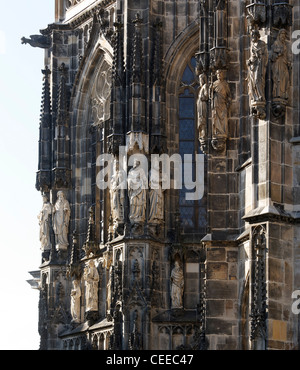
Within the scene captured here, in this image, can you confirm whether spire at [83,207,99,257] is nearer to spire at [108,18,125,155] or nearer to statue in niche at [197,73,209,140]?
spire at [108,18,125,155]

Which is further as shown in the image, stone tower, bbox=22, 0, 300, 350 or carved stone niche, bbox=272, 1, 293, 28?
carved stone niche, bbox=272, 1, 293, 28

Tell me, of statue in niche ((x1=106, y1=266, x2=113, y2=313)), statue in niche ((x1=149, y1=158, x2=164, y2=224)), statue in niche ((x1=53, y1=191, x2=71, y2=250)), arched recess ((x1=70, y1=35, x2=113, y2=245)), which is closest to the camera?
statue in niche ((x1=149, y1=158, x2=164, y2=224))

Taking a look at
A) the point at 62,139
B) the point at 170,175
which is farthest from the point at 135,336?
the point at 62,139

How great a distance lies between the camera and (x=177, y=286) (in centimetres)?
6197

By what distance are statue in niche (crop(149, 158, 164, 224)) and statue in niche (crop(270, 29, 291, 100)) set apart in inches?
678

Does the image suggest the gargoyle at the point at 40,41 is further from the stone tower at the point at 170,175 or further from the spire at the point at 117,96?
the spire at the point at 117,96

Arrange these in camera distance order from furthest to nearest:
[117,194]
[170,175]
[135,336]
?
[170,175]
[117,194]
[135,336]

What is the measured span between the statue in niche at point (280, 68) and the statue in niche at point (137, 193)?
56.2 ft

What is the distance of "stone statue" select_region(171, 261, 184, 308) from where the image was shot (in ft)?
203

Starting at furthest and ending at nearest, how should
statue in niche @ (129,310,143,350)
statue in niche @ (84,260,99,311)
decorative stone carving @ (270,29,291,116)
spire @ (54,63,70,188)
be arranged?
spire @ (54,63,70,188), statue in niche @ (84,260,99,311), statue in niche @ (129,310,143,350), decorative stone carving @ (270,29,291,116)

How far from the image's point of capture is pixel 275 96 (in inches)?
1766

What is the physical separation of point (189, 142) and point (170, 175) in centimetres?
145

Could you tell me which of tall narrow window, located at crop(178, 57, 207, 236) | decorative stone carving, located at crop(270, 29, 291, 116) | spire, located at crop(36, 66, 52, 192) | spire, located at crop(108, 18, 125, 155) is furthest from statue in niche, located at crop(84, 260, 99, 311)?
decorative stone carving, located at crop(270, 29, 291, 116)

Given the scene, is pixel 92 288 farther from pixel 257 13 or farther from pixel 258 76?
pixel 257 13
